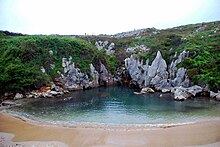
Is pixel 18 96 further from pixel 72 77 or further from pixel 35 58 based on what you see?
pixel 72 77

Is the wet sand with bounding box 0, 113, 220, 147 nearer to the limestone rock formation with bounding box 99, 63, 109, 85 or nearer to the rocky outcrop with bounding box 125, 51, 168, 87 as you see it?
the rocky outcrop with bounding box 125, 51, 168, 87

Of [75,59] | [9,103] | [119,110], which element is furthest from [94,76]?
[119,110]

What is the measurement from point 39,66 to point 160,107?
2298cm

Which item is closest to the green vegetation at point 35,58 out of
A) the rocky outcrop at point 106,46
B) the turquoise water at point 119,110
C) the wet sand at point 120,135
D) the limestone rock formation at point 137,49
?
the turquoise water at point 119,110

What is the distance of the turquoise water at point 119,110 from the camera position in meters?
24.3

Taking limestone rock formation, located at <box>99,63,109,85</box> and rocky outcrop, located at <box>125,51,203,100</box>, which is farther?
limestone rock formation, located at <box>99,63,109,85</box>

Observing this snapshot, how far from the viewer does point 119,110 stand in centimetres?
2841

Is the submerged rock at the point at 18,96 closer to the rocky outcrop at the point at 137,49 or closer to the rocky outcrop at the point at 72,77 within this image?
the rocky outcrop at the point at 72,77

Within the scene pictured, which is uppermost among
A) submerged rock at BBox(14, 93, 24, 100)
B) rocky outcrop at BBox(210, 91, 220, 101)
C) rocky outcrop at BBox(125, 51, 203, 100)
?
rocky outcrop at BBox(125, 51, 203, 100)

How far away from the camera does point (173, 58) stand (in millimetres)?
43406

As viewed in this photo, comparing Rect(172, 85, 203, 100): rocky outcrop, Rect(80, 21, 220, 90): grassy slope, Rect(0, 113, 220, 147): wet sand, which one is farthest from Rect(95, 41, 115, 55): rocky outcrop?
Rect(0, 113, 220, 147): wet sand

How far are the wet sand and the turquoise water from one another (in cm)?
225

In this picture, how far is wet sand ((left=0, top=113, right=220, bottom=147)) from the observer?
59.0 feet

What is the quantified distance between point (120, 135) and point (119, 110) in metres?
8.78
